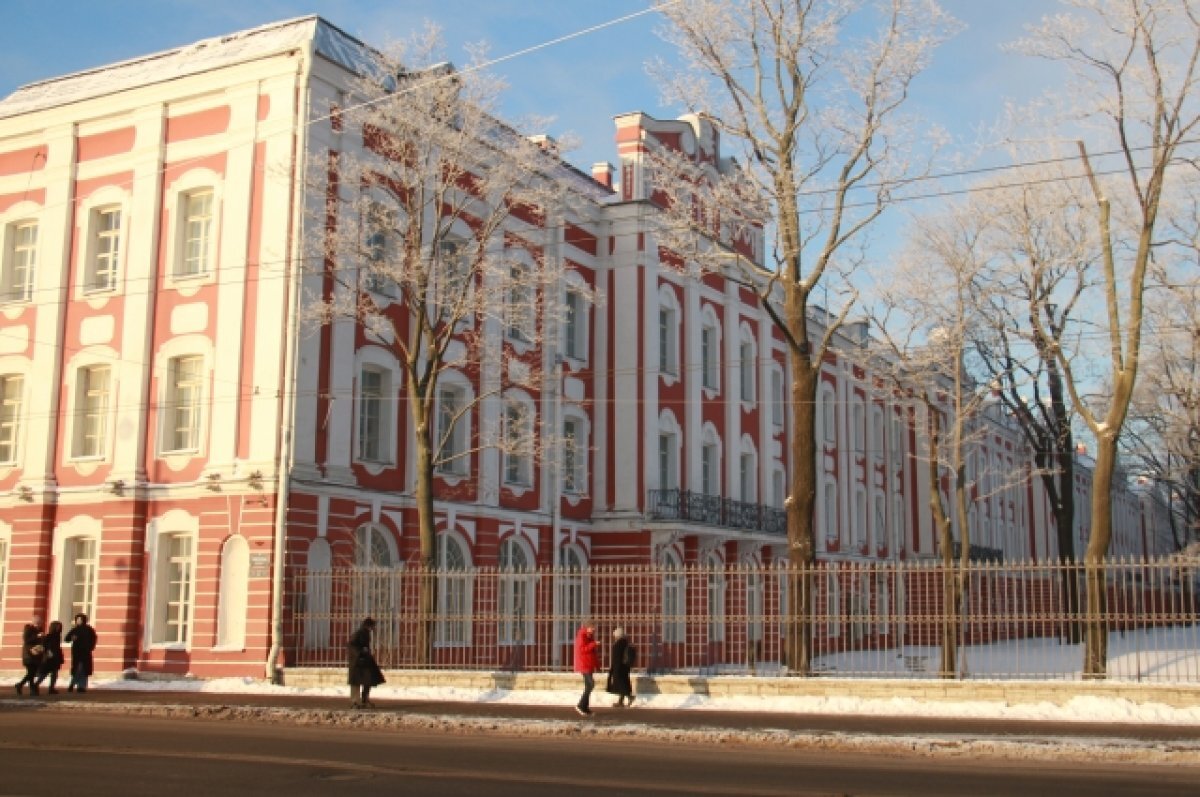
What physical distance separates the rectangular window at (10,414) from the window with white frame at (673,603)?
15.7 meters

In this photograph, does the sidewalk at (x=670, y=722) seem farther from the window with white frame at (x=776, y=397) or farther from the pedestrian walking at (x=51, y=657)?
the window with white frame at (x=776, y=397)

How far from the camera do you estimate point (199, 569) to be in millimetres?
A: 26344

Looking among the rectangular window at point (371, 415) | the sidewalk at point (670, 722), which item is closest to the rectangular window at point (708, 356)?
the rectangular window at point (371, 415)

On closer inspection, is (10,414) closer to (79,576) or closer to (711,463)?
(79,576)

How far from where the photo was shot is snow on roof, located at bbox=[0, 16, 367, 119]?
28.1 m

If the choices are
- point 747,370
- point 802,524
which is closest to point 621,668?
point 802,524

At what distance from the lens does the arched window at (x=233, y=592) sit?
25.7m

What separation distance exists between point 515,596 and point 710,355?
1265 cm

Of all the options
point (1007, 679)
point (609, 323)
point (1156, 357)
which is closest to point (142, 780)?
point (1007, 679)

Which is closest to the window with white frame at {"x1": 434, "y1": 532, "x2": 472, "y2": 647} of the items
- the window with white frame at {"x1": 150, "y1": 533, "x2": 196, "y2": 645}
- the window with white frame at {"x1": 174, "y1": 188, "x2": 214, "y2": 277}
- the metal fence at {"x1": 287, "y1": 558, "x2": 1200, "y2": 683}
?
the metal fence at {"x1": 287, "y1": 558, "x2": 1200, "y2": 683}

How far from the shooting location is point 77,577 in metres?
28.5

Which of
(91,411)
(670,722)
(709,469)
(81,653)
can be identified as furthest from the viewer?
(709,469)

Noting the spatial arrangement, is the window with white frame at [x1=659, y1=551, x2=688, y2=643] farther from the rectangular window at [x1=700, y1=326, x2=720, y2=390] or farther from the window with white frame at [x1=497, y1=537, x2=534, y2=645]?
the rectangular window at [x1=700, y1=326, x2=720, y2=390]

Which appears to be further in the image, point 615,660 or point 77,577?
point 77,577
